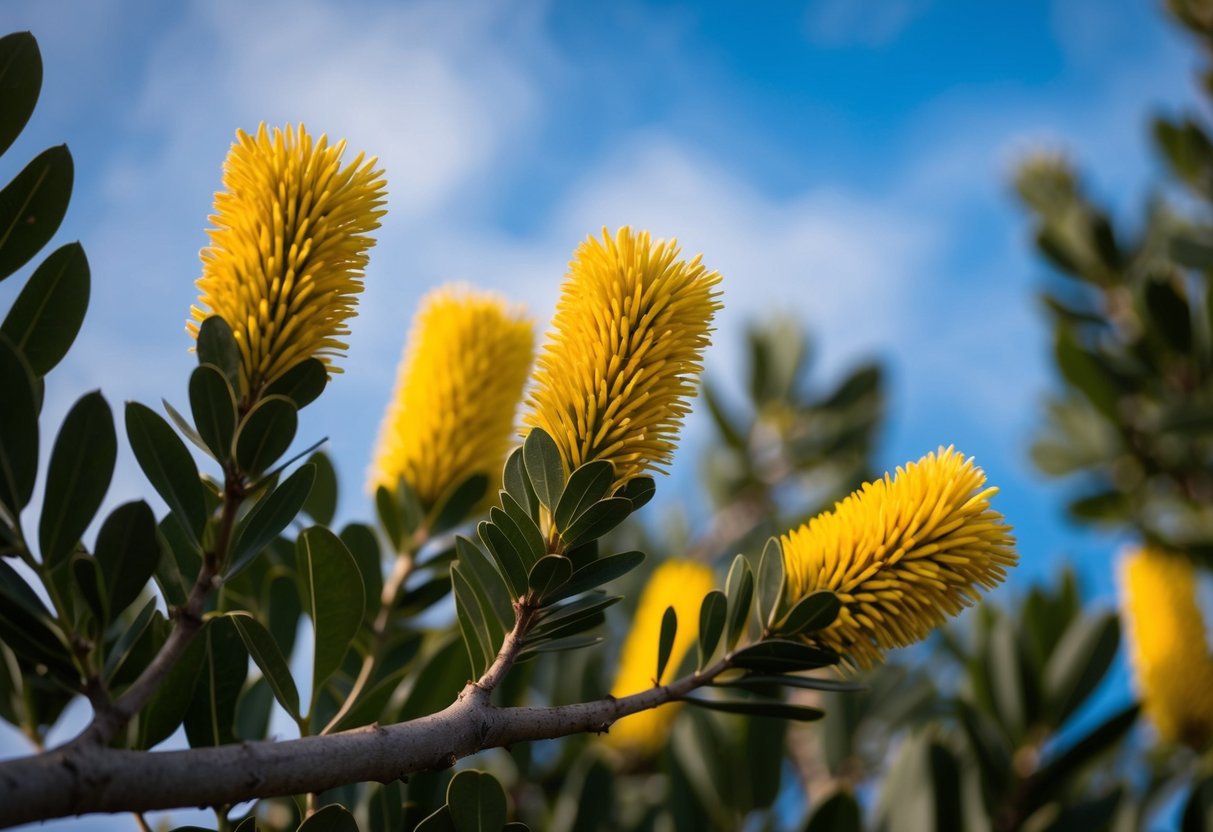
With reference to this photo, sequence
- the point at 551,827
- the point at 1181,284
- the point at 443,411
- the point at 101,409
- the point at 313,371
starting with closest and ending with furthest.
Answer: the point at 101,409 < the point at 313,371 < the point at 443,411 < the point at 551,827 < the point at 1181,284

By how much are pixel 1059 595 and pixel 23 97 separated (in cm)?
263

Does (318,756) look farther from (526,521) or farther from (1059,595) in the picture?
(1059,595)

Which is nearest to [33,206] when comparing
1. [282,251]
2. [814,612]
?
[282,251]

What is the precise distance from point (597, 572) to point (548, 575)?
9 cm

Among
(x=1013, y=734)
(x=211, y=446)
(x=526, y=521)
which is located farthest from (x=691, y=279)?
(x=1013, y=734)

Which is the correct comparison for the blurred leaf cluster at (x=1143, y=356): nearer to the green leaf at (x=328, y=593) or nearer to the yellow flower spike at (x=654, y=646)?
the yellow flower spike at (x=654, y=646)

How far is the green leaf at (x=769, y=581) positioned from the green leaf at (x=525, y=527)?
1.02 feet

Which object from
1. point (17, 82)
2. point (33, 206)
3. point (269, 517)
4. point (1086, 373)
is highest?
point (1086, 373)

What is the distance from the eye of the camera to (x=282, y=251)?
1.16m

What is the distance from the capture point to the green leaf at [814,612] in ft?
4.03

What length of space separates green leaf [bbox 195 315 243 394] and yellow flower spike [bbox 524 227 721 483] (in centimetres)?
35

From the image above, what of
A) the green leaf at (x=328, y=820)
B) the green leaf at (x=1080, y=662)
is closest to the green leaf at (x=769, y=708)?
the green leaf at (x=328, y=820)

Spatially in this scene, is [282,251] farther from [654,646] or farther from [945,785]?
[945,785]

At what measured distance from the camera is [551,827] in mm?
2338
